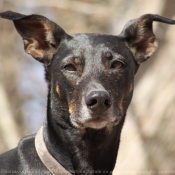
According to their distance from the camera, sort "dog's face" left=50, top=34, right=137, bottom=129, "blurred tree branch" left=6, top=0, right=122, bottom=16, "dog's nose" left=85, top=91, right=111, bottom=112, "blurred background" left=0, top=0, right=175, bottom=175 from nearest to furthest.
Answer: "dog's nose" left=85, top=91, right=111, bottom=112, "dog's face" left=50, top=34, right=137, bottom=129, "blurred background" left=0, top=0, right=175, bottom=175, "blurred tree branch" left=6, top=0, right=122, bottom=16

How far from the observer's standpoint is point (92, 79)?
4949mm

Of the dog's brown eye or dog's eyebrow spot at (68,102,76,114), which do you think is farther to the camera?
the dog's brown eye

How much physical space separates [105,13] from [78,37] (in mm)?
6213

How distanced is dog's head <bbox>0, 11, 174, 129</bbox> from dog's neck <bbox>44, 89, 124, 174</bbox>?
0.34 ft

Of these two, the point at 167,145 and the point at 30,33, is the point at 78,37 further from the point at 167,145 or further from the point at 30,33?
the point at 167,145

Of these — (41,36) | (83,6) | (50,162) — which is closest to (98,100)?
(50,162)

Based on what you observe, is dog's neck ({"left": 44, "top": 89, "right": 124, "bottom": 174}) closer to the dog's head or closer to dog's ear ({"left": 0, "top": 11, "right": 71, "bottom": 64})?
the dog's head

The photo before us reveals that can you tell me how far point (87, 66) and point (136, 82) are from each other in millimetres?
4231

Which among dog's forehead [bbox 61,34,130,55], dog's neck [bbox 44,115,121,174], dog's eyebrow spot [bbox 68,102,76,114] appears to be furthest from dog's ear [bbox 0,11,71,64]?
dog's neck [bbox 44,115,121,174]

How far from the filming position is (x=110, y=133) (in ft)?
16.9

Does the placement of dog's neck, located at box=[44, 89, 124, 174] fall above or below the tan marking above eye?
below

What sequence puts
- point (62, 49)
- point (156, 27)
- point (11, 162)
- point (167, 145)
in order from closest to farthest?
1. point (11, 162)
2. point (62, 49)
3. point (167, 145)
4. point (156, 27)

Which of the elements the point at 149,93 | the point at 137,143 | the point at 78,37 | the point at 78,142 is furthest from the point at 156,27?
the point at 78,142

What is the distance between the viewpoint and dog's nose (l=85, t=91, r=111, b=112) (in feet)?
15.5
